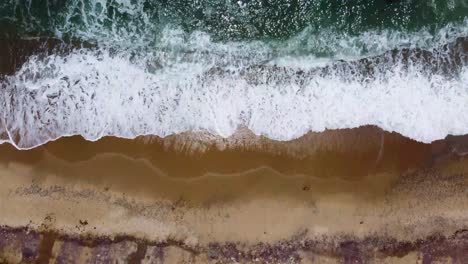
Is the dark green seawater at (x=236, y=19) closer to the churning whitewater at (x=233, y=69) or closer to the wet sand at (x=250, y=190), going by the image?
the churning whitewater at (x=233, y=69)

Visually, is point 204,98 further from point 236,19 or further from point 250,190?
point 250,190

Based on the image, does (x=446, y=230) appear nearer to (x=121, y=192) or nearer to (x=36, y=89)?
(x=121, y=192)

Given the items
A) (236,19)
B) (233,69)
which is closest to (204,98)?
(233,69)

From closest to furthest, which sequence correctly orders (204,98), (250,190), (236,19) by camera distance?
(250,190) → (204,98) → (236,19)

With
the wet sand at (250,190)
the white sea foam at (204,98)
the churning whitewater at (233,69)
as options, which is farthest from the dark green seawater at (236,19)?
the wet sand at (250,190)

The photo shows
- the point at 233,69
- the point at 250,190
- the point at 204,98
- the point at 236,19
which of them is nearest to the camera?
the point at 250,190

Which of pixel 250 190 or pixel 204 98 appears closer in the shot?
pixel 250 190

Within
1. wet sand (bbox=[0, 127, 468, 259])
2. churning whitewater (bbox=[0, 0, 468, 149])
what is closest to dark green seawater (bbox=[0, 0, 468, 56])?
churning whitewater (bbox=[0, 0, 468, 149])

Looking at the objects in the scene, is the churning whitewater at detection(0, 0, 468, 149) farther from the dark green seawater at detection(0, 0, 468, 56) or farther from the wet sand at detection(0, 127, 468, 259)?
the wet sand at detection(0, 127, 468, 259)
